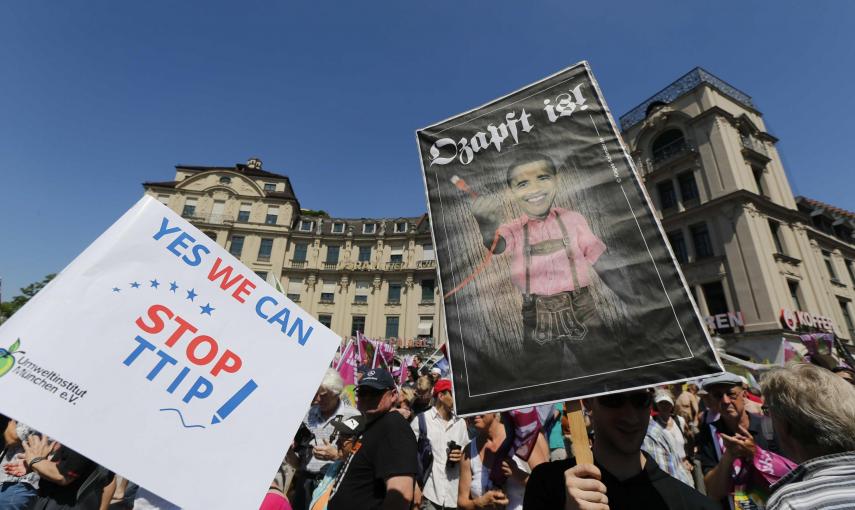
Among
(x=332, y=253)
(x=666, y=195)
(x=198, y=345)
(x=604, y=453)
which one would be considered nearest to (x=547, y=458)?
(x=604, y=453)

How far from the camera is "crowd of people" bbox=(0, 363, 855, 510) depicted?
62.1 inches

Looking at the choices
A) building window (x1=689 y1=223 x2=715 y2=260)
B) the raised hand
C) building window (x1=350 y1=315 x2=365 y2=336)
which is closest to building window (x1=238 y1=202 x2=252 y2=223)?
building window (x1=350 y1=315 x2=365 y2=336)

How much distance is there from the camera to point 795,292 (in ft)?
66.8

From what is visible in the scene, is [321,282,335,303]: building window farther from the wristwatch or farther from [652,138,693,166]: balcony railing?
the wristwatch

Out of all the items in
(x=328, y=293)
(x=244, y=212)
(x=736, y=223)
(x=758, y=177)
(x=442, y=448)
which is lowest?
(x=442, y=448)

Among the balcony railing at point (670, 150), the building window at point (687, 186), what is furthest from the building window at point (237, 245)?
the building window at point (687, 186)

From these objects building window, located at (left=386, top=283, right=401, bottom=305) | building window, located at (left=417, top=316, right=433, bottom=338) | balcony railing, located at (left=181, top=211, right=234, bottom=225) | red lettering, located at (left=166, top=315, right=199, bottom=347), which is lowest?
red lettering, located at (left=166, top=315, right=199, bottom=347)

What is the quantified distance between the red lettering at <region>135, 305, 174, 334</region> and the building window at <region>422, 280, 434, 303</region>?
35.4m

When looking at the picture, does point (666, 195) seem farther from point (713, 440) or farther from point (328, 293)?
point (328, 293)

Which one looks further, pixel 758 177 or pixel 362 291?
pixel 362 291

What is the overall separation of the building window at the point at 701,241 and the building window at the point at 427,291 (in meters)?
21.8

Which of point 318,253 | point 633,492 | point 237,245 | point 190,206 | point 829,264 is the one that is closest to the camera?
point 633,492

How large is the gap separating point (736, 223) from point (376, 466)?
24.3 meters

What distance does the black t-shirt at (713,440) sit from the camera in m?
3.30
